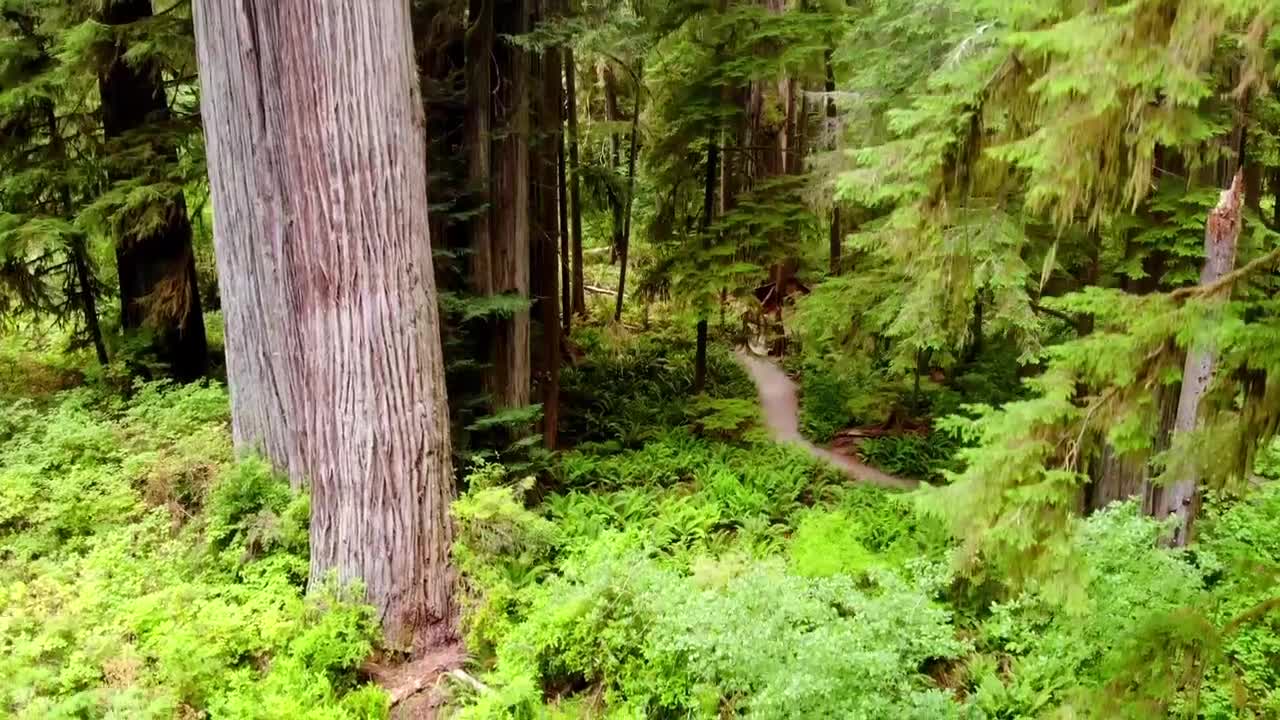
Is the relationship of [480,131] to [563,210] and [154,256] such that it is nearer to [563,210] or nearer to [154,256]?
[154,256]

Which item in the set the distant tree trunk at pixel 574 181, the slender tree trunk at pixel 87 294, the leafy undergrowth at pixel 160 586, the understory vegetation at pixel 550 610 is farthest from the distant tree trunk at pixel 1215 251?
the slender tree trunk at pixel 87 294

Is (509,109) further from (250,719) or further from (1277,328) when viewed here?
(1277,328)

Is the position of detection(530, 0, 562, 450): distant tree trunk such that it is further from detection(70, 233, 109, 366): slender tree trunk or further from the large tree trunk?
Result: detection(70, 233, 109, 366): slender tree trunk

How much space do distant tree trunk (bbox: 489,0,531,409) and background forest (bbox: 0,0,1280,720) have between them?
0.14 ft

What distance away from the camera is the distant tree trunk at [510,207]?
815cm

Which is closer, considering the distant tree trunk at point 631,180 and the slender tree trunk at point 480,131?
the slender tree trunk at point 480,131

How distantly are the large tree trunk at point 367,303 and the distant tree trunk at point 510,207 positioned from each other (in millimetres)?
2797

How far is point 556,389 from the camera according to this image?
10.1 meters

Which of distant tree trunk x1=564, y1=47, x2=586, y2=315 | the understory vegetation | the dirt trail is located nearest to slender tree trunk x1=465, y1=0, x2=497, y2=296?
distant tree trunk x1=564, y1=47, x2=586, y2=315

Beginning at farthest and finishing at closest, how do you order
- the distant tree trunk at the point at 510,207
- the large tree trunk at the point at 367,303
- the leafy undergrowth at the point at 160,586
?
the distant tree trunk at the point at 510,207, the large tree trunk at the point at 367,303, the leafy undergrowth at the point at 160,586

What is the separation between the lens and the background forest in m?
2.63

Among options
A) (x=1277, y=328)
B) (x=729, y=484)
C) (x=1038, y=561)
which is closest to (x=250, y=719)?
(x=1038, y=561)

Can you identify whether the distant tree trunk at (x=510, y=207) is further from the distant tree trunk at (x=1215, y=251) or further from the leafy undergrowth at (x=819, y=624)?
the distant tree trunk at (x=1215, y=251)

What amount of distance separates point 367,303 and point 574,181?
→ 764cm
